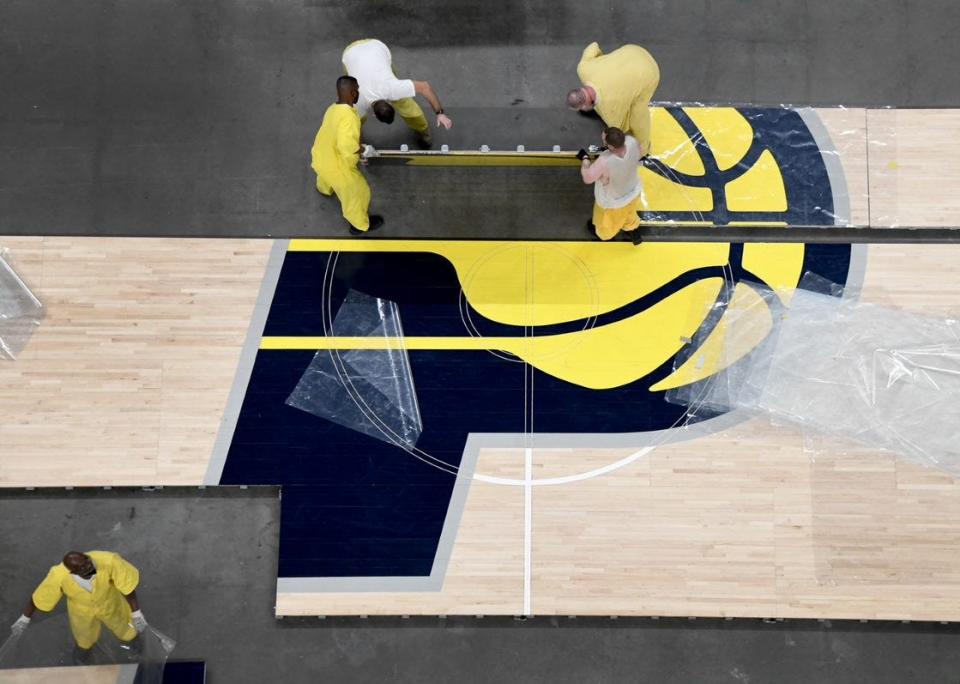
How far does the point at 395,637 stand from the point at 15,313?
3485 millimetres

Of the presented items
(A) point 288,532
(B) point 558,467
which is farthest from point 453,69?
(A) point 288,532

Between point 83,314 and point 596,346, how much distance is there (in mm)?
3610

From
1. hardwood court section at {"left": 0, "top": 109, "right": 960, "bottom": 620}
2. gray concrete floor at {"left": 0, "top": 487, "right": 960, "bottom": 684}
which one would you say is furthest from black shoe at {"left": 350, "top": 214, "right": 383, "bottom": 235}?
gray concrete floor at {"left": 0, "top": 487, "right": 960, "bottom": 684}

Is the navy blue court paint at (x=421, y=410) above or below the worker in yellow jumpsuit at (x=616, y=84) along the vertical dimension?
below

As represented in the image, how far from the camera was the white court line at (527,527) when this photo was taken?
607cm

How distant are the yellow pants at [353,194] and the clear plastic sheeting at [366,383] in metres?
0.64

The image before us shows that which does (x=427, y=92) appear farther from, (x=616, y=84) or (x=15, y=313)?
(x=15, y=313)

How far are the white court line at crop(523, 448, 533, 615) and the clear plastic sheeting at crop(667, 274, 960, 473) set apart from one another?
107 centimetres

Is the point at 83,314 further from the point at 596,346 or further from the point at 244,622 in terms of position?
the point at 596,346

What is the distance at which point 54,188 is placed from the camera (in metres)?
6.75

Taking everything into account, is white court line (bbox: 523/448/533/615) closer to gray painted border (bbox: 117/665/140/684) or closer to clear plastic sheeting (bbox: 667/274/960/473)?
clear plastic sheeting (bbox: 667/274/960/473)

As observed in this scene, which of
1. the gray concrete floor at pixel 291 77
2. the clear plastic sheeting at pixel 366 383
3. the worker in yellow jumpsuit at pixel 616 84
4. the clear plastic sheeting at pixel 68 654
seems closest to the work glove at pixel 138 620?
the clear plastic sheeting at pixel 68 654

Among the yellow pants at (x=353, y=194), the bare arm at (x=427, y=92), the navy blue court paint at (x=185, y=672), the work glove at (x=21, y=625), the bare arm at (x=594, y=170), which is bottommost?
the navy blue court paint at (x=185, y=672)

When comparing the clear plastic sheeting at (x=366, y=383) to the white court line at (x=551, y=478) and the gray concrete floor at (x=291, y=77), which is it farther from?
the gray concrete floor at (x=291, y=77)
